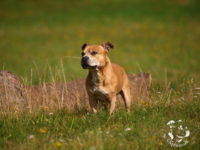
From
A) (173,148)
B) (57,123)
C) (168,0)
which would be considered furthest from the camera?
(168,0)

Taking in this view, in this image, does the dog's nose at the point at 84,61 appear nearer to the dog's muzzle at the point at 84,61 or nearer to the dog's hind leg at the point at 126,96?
the dog's muzzle at the point at 84,61

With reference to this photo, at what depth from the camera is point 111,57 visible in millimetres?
22156

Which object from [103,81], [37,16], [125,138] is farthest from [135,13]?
[125,138]

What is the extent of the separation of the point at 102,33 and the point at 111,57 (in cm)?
665


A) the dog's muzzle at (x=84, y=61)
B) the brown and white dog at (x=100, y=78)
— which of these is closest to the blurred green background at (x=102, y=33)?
the brown and white dog at (x=100, y=78)

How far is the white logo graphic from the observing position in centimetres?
653

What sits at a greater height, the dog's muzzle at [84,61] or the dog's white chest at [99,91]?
the dog's muzzle at [84,61]

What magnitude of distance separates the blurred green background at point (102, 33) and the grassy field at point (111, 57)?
0.05 m

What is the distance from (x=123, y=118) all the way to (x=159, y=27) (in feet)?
77.7

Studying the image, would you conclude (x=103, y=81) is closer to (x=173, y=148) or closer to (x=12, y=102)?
(x=12, y=102)

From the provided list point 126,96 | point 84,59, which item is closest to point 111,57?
point 126,96

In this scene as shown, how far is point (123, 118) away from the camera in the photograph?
24.4ft

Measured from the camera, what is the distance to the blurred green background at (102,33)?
63.7ft

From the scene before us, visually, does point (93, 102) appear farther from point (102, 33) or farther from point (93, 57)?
point (102, 33)
